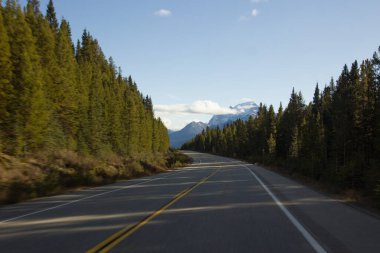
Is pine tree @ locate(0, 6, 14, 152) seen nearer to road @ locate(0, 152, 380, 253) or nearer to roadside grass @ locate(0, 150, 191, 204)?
roadside grass @ locate(0, 150, 191, 204)

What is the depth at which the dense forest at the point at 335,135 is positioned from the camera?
30016 mm

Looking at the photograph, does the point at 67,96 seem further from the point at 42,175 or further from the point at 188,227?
the point at 188,227

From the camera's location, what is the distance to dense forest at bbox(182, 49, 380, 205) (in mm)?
30016

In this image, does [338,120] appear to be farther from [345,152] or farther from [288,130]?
[288,130]

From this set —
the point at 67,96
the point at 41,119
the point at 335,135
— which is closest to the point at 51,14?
the point at 67,96

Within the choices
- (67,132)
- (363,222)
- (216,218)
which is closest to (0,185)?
(216,218)

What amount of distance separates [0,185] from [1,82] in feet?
33.3

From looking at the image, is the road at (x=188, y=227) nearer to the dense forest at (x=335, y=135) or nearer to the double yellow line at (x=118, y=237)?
the double yellow line at (x=118, y=237)

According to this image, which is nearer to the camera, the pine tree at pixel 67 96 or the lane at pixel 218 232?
the lane at pixel 218 232

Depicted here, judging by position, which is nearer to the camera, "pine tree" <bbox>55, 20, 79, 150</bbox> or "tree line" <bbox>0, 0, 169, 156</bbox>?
"tree line" <bbox>0, 0, 169, 156</bbox>

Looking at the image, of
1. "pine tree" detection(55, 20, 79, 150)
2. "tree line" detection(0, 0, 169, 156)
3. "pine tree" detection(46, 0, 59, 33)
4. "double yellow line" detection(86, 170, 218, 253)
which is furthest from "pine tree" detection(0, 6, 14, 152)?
"pine tree" detection(46, 0, 59, 33)

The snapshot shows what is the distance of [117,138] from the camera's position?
61.8 m

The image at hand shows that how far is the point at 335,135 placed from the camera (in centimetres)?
5769

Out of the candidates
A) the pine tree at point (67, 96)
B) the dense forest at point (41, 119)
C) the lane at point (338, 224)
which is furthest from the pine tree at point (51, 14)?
the lane at point (338, 224)
